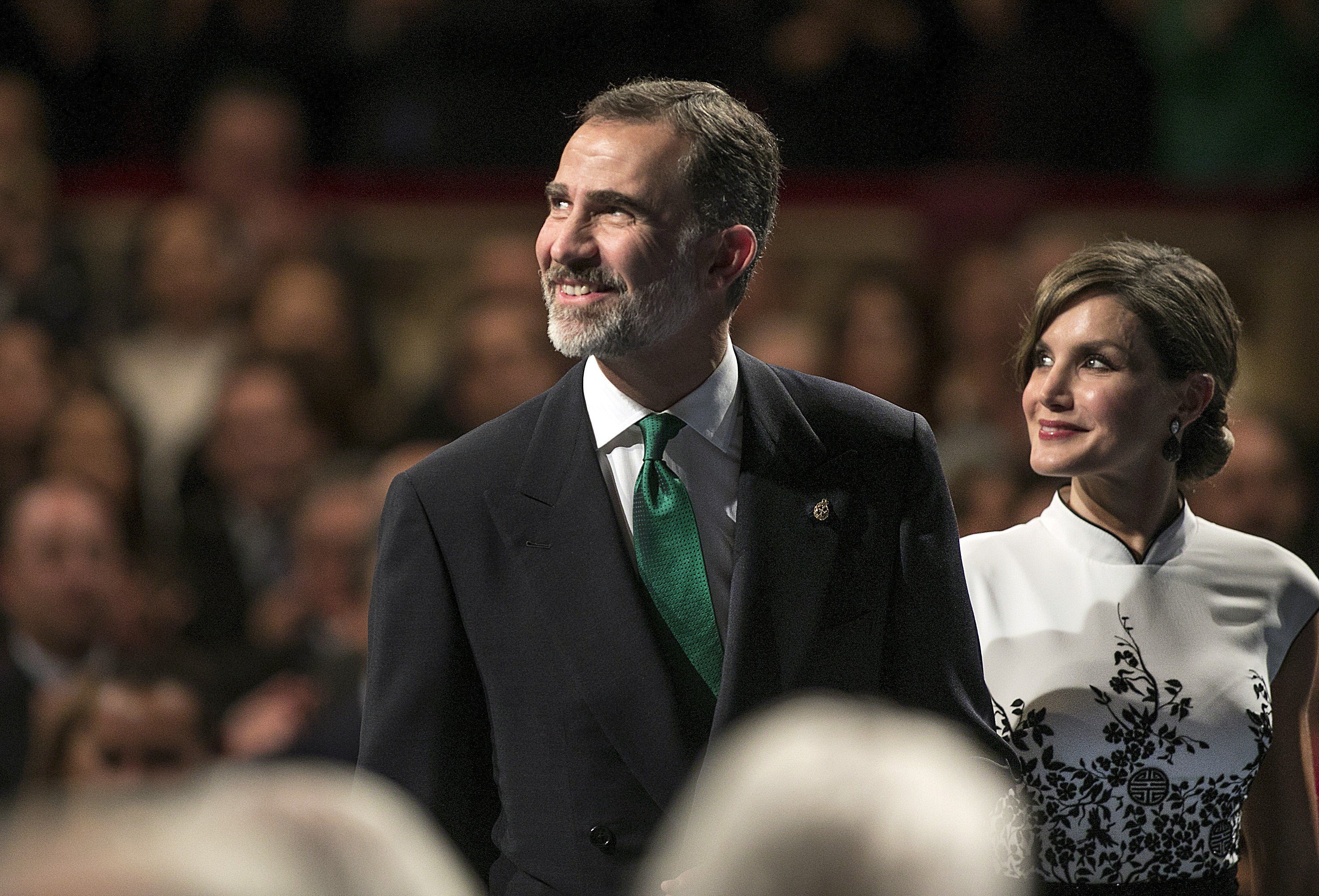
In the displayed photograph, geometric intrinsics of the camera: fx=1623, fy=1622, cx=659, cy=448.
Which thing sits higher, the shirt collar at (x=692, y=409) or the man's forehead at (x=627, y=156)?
the man's forehead at (x=627, y=156)

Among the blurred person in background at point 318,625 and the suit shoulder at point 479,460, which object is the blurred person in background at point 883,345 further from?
the suit shoulder at point 479,460

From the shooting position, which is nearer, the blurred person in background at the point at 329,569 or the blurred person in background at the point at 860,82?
the blurred person in background at the point at 329,569

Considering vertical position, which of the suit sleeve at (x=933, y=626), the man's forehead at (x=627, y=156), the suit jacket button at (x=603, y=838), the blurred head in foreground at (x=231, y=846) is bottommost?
the suit jacket button at (x=603, y=838)

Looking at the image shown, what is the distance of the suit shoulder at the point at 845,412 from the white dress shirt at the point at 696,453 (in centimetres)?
11

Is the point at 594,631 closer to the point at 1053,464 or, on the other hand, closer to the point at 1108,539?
the point at 1053,464

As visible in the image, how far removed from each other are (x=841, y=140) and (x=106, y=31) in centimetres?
249

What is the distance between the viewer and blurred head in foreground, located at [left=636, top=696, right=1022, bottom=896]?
96 cm

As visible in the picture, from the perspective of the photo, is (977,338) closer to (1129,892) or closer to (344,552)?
(344,552)

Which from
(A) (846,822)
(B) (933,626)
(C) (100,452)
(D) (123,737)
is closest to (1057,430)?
(B) (933,626)

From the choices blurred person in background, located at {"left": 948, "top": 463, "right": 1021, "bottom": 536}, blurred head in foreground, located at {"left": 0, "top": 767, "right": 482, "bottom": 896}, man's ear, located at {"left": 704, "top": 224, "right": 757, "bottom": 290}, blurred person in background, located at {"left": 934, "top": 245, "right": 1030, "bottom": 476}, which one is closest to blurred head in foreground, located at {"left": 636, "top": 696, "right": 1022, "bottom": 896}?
Answer: blurred head in foreground, located at {"left": 0, "top": 767, "right": 482, "bottom": 896}


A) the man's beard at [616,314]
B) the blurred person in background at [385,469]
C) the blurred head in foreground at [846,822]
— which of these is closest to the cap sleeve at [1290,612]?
the man's beard at [616,314]

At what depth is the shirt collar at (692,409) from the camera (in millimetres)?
1936

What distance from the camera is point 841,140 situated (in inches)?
203

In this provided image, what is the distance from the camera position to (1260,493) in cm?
377
